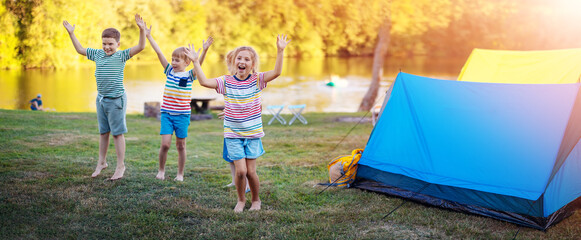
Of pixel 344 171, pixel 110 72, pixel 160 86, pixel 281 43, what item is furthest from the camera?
pixel 160 86

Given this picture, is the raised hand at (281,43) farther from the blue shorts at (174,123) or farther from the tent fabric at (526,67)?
the tent fabric at (526,67)

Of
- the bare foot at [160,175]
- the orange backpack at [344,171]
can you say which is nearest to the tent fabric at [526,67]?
the orange backpack at [344,171]

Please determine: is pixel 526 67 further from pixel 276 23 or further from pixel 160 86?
pixel 276 23

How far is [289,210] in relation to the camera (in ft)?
14.2

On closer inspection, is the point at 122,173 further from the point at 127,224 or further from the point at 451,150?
the point at 451,150

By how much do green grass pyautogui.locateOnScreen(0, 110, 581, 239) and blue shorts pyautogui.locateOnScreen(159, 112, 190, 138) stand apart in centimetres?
57

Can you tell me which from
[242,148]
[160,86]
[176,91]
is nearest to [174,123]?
[176,91]

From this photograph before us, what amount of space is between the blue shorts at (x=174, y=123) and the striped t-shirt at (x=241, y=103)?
107cm

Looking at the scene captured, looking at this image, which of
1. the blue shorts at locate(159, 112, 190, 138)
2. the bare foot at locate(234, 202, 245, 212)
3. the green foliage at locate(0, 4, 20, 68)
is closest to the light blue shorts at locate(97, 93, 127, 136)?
the blue shorts at locate(159, 112, 190, 138)

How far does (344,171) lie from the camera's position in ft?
16.9

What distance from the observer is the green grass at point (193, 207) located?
3727 mm

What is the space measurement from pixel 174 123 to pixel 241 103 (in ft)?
4.14

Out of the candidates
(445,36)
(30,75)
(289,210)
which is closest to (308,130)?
(289,210)

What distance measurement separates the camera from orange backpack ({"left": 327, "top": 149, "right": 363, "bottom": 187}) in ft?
16.8
